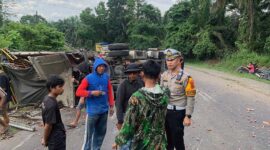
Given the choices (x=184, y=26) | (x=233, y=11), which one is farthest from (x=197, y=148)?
(x=184, y=26)

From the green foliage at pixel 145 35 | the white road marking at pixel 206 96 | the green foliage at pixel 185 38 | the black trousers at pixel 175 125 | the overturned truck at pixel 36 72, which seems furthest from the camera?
the green foliage at pixel 145 35

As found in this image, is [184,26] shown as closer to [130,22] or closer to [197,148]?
[130,22]

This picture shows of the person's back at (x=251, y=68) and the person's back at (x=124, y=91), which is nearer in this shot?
the person's back at (x=124, y=91)

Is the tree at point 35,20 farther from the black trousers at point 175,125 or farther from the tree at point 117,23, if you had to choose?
the black trousers at point 175,125

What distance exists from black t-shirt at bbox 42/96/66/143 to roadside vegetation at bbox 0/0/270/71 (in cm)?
1606

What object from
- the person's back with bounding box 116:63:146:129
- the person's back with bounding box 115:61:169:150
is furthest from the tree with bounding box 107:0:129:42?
the person's back with bounding box 115:61:169:150

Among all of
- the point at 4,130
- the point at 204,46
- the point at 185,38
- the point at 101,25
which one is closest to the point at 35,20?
the point at 101,25

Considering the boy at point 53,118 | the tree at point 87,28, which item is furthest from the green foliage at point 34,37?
the tree at point 87,28

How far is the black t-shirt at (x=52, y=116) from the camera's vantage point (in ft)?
15.4

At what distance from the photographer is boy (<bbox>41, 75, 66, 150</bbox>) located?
15.4ft

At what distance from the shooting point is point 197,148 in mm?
7422

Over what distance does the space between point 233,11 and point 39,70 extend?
105 feet

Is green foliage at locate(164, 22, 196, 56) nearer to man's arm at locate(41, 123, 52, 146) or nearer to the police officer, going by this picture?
the police officer

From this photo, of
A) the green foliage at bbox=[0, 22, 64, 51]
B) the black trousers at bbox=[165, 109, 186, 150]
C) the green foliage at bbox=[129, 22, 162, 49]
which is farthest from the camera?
the green foliage at bbox=[129, 22, 162, 49]
